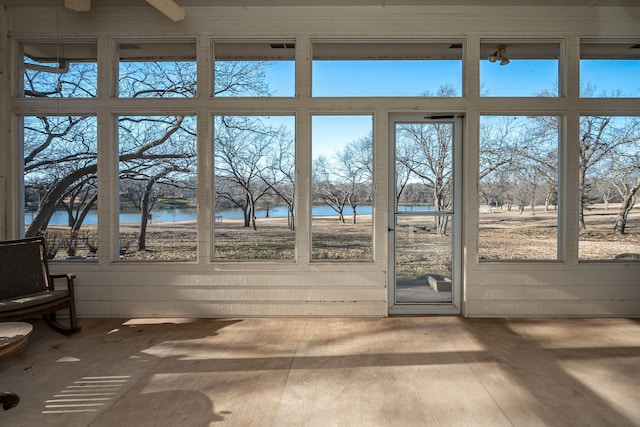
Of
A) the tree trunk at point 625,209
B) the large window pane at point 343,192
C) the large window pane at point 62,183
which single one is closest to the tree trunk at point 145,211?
the large window pane at point 62,183

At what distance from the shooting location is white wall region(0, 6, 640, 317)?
12.8 feet

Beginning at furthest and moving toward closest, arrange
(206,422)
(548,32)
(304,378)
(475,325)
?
(548,32)
(475,325)
(304,378)
(206,422)

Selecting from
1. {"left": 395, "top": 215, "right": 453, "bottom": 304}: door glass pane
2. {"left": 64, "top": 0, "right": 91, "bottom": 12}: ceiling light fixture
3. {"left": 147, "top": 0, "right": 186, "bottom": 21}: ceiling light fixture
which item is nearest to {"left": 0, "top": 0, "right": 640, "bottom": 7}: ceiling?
{"left": 147, "top": 0, "right": 186, "bottom": 21}: ceiling light fixture

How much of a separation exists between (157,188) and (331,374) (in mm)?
2894

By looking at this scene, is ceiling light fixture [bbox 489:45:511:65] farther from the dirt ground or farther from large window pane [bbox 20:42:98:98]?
large window pane [bbox 20:42:98:98]

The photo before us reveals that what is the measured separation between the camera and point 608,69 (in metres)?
3.99

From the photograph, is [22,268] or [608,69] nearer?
[22,268]

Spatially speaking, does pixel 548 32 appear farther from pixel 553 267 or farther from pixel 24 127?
pixel 24 127

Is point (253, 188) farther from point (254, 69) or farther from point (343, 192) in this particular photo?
point (254, 69)

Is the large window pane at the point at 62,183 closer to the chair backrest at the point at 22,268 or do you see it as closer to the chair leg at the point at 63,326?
the chair backrest at the point at 22,268

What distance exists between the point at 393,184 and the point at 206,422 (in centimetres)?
299

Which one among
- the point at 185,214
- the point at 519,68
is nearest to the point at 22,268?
the point at 185,214

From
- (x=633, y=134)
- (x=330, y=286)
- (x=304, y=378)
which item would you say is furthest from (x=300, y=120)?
(x=633, y=134)

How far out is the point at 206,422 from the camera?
6.70ft
